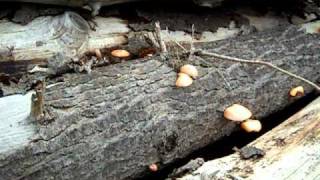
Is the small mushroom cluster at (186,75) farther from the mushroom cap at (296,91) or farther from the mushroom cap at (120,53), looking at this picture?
the mushroom cap at (296,91)

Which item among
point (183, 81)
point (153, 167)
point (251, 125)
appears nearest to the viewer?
point (153, 167)

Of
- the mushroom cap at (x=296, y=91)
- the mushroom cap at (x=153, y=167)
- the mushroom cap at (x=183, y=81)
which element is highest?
the mushroom cap at (x=183, y=81)

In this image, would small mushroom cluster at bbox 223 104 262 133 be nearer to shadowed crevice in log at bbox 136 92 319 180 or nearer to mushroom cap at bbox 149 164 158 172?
shadowed crevice in log at bbox 136 92 319 180

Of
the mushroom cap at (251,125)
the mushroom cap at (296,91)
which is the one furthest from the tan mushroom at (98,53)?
the mushroom cap at (296,91)

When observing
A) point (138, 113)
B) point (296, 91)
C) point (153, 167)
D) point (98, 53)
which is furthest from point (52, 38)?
point (296, 91)

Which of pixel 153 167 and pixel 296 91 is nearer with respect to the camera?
pixel 153 167

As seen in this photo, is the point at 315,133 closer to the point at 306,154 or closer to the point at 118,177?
the point at 306,154

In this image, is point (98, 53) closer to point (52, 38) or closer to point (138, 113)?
point (52, 38)
